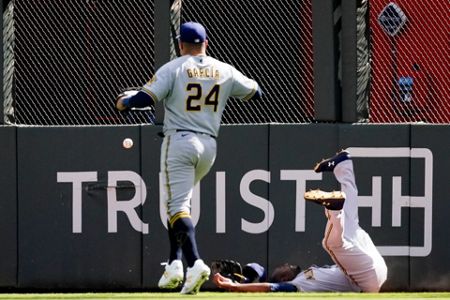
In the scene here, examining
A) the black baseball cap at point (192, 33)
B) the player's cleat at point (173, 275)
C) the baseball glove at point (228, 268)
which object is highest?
the black baseball cap at point (192, 33)

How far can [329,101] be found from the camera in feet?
33.8

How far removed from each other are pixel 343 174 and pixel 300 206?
69cm

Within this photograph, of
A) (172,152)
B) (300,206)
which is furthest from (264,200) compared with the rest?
(172,152)

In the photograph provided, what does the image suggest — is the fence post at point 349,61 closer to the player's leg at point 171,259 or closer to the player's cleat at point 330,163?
the player's cleat at point 330,163

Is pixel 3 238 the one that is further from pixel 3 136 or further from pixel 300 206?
pixel 300 206

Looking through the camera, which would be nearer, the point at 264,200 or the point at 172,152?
the point at 172,152

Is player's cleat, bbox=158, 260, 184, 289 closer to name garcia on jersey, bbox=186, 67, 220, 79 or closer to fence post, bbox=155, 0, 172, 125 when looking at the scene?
name garcia on jersey, bbox=186, 67, 220, 79

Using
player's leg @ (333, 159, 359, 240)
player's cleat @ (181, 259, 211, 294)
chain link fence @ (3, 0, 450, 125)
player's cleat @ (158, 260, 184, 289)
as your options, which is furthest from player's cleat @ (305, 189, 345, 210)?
player's cleat @ (158, 260, 184, 289)

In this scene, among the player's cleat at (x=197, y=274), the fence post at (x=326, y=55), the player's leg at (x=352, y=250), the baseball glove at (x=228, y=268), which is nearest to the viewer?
the player's cleat at (x=197, y=274)

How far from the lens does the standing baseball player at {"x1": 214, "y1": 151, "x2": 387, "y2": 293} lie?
9.53m

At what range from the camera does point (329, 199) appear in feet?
31.4

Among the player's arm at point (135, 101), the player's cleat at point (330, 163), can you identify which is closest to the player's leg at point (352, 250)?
the player's cleat at point (330, 163)

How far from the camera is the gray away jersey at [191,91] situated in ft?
26.2

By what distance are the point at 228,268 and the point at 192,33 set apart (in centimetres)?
283
